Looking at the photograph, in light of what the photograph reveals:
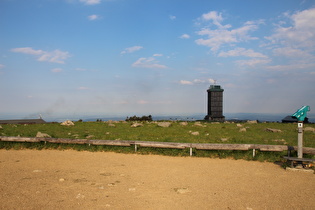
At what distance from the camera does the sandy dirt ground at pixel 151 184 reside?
22.3 feet

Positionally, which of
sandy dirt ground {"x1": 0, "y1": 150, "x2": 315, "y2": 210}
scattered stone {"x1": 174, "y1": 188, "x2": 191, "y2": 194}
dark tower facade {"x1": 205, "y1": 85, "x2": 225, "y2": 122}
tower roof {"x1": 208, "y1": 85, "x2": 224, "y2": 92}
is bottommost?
sandy dirt ground {"x1": 0, "y1": 150, "x2": 315, "y2": 210}

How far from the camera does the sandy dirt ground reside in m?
6.79

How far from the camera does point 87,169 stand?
10828mm

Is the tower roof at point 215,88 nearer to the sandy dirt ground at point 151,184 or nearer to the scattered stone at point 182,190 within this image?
the sandy dirt ground at point 151,184

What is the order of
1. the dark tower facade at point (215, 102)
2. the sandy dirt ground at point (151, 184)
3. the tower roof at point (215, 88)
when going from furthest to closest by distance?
the tower roof at point (215, 88), the dark tower facade at point (215, 102), the sandy dirt ground at point (151, 184)

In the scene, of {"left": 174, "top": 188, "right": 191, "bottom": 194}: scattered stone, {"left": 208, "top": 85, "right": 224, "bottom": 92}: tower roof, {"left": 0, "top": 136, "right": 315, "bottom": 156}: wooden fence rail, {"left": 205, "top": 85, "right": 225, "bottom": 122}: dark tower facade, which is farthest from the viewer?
{"left": 208, "top": 85, "right": 224, "bottom": 92}: tower roof

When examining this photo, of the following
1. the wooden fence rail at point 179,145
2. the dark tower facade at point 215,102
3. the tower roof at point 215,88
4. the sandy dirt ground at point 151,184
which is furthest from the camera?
the tower roof at point 215,88

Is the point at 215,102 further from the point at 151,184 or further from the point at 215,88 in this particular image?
the point at 151,184

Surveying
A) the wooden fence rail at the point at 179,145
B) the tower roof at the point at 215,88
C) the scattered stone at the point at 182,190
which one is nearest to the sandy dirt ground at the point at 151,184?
the scattered stone at the point at 182,190

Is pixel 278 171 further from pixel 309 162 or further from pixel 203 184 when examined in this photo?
pixel 203 184

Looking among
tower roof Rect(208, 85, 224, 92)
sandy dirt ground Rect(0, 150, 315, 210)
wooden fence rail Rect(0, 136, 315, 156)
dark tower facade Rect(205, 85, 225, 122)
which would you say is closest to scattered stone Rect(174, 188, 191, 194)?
sandy dirt ground Rect(0, 150, 315, 210)

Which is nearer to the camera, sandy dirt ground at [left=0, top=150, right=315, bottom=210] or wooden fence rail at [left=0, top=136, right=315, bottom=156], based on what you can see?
sandy dirt ground at [left=0, top=150, right=315, bottom=210]

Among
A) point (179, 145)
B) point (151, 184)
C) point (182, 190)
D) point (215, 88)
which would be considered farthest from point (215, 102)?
point (182, 190)

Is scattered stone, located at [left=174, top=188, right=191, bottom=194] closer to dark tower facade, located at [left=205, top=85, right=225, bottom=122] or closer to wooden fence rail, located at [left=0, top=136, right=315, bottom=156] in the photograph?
wooden fence rail, located at [left=0, top=136, right=315, bottom=156]
